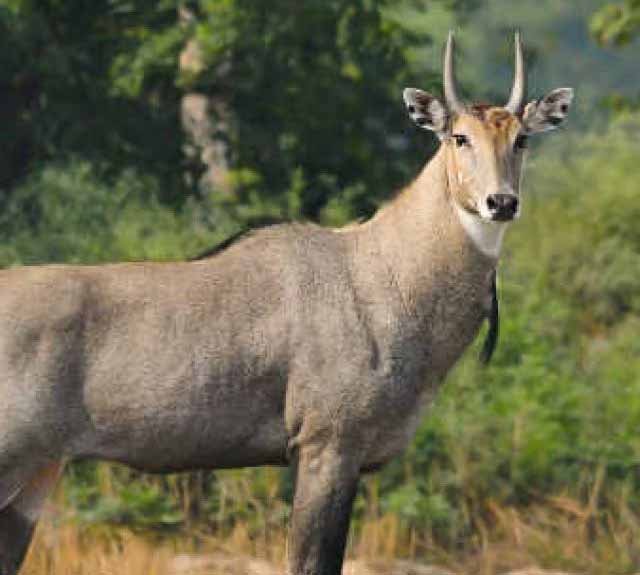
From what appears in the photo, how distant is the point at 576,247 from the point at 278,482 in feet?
18.3

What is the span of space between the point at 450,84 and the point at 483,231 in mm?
714

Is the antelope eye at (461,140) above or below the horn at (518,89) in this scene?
below

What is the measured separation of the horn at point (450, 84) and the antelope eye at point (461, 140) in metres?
0.18

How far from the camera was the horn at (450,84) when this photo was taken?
9.29m

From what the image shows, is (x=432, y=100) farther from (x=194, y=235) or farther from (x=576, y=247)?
(x=576, y=247)

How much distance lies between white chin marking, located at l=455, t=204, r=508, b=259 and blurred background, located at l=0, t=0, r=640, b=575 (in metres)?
3.42

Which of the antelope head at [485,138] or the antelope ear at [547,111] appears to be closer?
the antelope head at [485,138]

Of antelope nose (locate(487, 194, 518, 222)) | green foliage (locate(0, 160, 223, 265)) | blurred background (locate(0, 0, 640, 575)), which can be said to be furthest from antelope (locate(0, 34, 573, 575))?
green foliage (locate(0, 160, 223, 265))

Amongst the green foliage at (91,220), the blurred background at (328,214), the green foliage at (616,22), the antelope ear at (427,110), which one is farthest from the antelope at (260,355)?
the green foliage at (616,22)

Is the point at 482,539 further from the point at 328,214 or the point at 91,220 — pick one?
the point at 91,220

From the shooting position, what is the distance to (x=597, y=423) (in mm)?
14328

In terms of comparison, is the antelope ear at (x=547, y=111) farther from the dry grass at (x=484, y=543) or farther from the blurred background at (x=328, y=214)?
the blurred background at (x=328, y=214)

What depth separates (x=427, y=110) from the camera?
9.63 meters

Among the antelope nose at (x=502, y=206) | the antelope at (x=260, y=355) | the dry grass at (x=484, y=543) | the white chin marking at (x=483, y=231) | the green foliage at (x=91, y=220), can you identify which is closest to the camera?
the antelope at (x=260, y=355)
